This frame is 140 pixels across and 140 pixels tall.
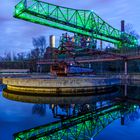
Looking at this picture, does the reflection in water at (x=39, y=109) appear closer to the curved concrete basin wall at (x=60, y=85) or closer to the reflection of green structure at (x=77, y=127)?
the reflection of green structure at (x=77, y=127)

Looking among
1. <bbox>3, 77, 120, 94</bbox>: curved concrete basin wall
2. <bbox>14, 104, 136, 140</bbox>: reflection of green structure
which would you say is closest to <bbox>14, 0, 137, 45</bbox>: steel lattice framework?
<bbox>3, 77, 120, 94</bbox>: curved concrete basin wall

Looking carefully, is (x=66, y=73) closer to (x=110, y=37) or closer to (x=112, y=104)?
(x=112, y=104)

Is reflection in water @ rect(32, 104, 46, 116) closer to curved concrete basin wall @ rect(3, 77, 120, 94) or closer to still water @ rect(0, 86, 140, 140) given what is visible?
still water @ rect(0, 86, 140, 140)

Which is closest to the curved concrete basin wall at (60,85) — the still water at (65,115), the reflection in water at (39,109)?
the still water at (65,115)

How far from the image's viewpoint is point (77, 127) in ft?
36.3

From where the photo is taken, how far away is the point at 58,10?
4650 cm

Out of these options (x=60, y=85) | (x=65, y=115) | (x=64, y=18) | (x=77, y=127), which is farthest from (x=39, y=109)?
(x=64, y=18)

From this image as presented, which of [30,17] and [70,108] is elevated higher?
[30,17]

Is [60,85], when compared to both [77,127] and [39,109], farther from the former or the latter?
[77,127]

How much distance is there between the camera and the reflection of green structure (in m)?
9.71

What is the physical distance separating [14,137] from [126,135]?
396 cm

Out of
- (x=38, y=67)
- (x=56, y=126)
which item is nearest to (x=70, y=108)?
(x=56, y=126)

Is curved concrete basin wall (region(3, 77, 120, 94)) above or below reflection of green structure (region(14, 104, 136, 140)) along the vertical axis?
above

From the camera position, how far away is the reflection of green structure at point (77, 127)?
971 centimetres
